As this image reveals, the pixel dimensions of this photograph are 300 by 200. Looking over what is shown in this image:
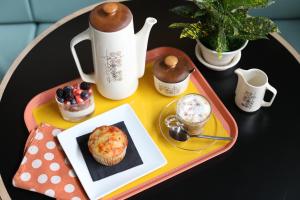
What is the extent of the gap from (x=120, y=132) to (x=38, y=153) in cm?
20

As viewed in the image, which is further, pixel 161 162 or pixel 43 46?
pixel 43 46

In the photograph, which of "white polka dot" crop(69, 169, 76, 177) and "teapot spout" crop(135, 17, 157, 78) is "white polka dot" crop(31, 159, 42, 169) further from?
"teapot spout" crop(135, 17, 157, 78)

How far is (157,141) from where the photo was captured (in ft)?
3.23

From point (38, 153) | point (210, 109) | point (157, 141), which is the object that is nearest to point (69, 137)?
point (38, 153)

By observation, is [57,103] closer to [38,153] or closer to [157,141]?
[38,153]

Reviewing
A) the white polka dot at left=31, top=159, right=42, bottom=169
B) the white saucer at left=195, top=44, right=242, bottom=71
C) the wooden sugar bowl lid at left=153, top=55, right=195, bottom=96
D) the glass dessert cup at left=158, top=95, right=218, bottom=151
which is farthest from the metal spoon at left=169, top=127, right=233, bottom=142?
the white polka dot at left=31, top=159, right=42, bottom=169

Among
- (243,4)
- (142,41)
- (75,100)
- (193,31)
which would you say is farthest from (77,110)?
(243,4)

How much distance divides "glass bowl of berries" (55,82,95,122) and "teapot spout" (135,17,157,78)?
140 mm

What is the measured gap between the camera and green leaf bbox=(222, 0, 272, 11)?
935mm

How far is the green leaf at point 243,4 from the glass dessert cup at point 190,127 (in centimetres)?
27

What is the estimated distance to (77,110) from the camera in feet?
3.24

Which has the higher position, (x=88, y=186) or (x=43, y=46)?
(x=43, y=46)

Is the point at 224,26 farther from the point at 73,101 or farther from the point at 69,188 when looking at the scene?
the point at 69,188

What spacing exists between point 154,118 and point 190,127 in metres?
0.11
